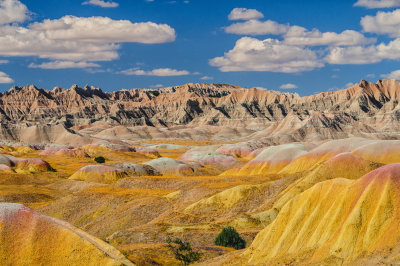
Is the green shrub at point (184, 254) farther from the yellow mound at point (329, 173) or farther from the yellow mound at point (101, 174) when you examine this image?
the yellow mound at point (101, 174)

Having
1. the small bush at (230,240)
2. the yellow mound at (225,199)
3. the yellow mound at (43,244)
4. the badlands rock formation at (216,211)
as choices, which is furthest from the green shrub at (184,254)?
the yellow mound at (225,199)

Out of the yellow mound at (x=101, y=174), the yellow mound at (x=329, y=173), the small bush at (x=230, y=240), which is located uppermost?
the yellow mound at (x=329, y=173)

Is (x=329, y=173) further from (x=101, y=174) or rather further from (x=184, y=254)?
(x=101, y=174)

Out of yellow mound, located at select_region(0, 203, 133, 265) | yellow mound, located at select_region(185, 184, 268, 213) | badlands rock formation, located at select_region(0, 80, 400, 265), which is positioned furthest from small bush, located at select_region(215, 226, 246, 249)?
yellow mound, located at select_region(0, 203, 133, 265)

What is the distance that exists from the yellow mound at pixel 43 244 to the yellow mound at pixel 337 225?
8.93 meters

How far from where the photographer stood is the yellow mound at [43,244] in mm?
23812

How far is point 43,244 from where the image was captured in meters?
24.2

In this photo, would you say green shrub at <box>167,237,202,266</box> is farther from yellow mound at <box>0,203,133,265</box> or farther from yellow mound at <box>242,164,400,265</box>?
yellow mound at <box>0,203,133,265</box>

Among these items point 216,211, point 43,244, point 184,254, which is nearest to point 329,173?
point 216,211

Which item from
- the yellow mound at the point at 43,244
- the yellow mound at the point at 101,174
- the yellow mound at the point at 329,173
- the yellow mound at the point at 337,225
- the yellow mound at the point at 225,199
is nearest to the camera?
the yellow mound at the point at 337,225

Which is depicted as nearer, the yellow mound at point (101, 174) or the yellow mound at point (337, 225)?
the yellow mound at point (337, 225)

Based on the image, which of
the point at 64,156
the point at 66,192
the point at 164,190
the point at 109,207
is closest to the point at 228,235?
the point at 109,207

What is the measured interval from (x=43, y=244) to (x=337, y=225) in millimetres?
14943

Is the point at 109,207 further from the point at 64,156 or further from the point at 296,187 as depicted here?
the point at 64,156
